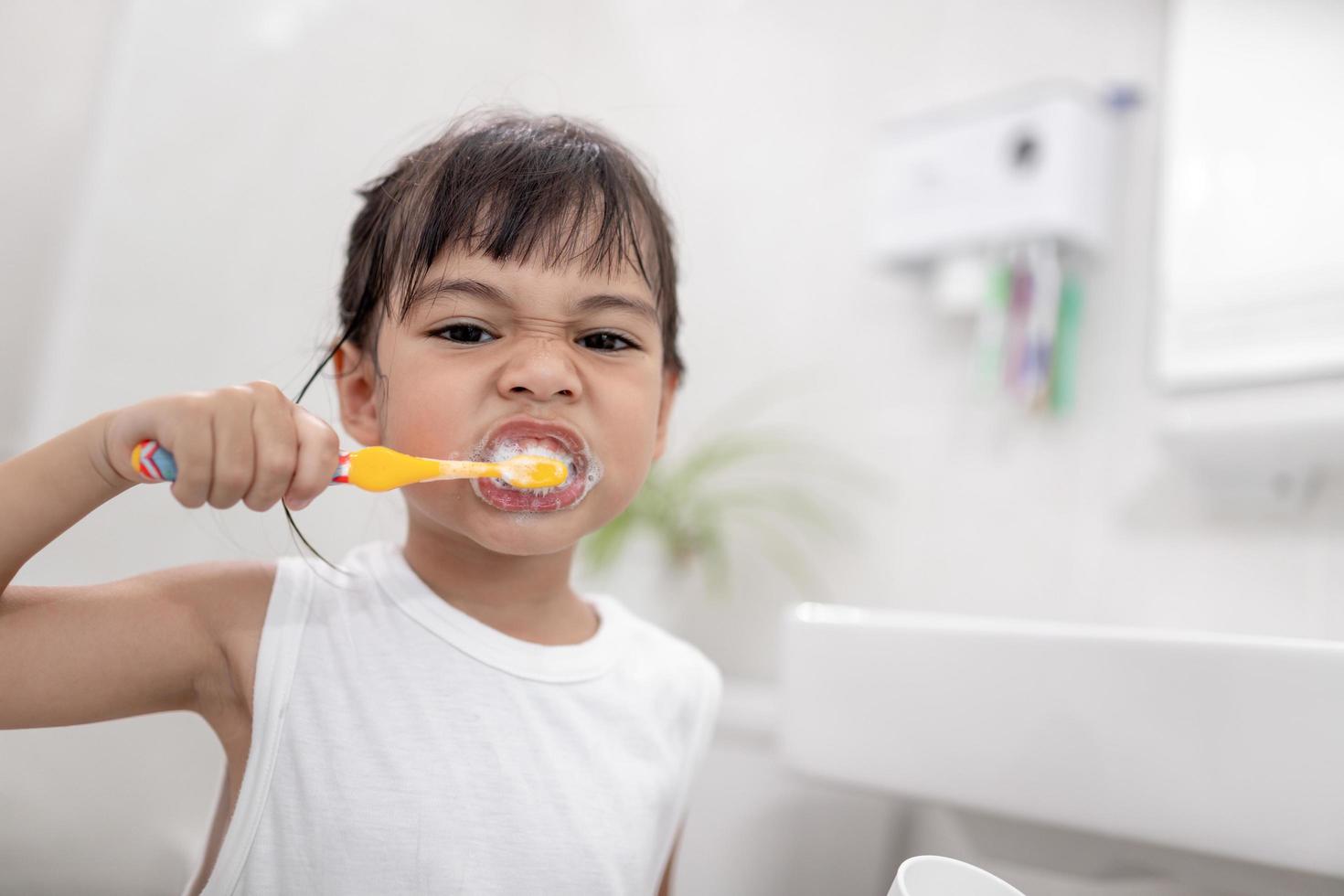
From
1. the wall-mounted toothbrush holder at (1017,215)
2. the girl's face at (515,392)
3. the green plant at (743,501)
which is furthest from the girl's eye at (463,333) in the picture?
the wall-mounted toothbrush holder at (1017,215)

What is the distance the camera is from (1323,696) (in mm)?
605

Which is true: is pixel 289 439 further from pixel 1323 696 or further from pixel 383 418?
pixel 1323 696

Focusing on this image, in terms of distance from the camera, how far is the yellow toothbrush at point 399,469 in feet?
1.53

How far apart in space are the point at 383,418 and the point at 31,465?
0.67 feet

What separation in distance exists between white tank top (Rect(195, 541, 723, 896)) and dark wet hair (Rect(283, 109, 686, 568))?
73 mm

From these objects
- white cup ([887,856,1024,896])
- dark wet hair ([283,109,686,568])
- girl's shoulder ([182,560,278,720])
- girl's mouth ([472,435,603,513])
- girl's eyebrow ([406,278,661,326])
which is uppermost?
dark wet hair ([283,109,686,568])

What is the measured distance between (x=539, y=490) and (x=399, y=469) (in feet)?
0.34

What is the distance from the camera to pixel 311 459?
490 millimetres

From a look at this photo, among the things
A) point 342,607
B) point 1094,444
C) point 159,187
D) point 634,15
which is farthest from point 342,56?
point 1094,444

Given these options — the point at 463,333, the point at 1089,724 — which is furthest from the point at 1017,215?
the point at 463,333

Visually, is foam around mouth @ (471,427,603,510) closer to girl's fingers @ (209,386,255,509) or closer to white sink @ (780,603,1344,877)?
girl's fingers @ (209,386,255,509)

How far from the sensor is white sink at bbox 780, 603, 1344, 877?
2.04 ft

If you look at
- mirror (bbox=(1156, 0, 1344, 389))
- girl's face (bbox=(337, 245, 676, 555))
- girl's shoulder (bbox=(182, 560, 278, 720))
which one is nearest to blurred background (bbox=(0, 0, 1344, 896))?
mirror (bbox=(1156, 0, 1344, 389))

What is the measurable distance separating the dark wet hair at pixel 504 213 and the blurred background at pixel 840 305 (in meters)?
0.26
